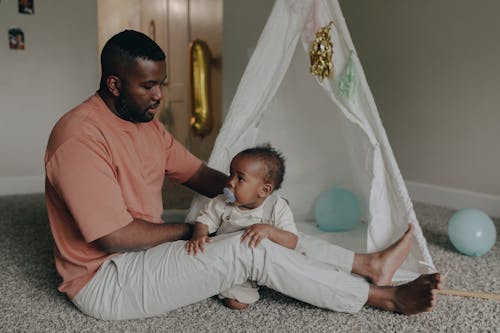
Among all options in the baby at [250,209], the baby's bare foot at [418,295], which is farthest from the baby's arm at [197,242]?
the baby's bare foot at [418,295]

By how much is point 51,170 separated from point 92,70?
8.60ft

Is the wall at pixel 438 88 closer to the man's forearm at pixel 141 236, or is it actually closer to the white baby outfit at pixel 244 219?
the white baby outfit at pixel 244 219

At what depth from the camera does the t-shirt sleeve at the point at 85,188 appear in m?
1.34

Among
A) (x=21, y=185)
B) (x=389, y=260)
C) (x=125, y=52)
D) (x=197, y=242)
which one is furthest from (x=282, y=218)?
(x=21, y=185)

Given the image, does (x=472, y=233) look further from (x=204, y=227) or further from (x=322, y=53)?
(x=204, y=227)

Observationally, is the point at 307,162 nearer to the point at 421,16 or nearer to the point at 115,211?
the point at 115,211

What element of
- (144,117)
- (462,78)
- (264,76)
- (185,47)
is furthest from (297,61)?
(185,47)

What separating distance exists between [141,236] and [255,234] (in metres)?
0.33

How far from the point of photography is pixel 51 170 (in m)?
1.35

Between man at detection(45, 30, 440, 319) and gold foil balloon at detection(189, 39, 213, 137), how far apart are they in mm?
2952

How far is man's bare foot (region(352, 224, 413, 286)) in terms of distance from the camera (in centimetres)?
165

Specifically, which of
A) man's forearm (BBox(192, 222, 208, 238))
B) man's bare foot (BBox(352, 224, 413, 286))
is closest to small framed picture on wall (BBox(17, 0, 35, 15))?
man's forearm (BBox(192, 222, 208, 238))

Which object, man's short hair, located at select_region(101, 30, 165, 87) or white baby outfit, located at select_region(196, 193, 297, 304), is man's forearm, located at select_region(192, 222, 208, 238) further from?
man's short hair, located at select_region(101, 30, 165, 87)

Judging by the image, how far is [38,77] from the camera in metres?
3.60
